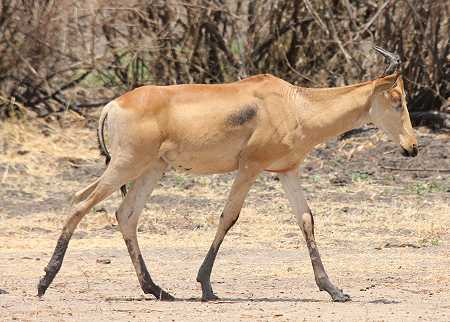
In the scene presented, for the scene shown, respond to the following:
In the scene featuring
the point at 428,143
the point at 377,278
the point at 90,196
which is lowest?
→ the point at 428,143

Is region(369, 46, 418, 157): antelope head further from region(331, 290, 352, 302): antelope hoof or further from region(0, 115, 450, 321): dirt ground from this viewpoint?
region(331, 290, 352, 302): antelope hoof

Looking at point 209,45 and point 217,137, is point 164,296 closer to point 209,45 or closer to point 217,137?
point 217,137

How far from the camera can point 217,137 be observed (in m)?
9.78

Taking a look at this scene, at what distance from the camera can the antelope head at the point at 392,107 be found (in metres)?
10.1

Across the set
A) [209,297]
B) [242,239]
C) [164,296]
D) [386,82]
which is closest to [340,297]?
[209,297]

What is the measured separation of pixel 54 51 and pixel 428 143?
5.67 metres

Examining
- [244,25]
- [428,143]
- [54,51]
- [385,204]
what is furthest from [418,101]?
[54,51]

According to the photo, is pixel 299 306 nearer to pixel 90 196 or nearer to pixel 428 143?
pixel 90 196

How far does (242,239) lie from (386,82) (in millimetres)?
3191

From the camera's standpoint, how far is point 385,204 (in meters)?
14.3

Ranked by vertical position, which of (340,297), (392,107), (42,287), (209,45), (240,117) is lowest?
(209,45)

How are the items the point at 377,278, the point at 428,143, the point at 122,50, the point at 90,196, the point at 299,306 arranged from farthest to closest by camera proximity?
the point at 122,50, the point at 428,143, the point at 377,278, the point at 90,196, the point at 299,306

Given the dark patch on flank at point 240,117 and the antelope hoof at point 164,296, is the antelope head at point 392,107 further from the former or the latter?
the antelope hoof at point 164,296

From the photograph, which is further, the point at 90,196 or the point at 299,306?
the point at 90,196
